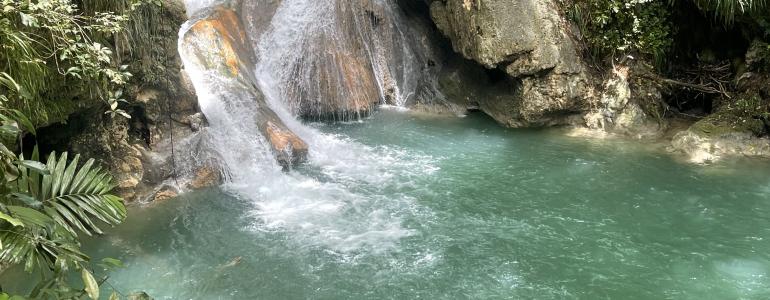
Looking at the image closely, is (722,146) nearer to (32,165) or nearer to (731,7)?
(731,7)

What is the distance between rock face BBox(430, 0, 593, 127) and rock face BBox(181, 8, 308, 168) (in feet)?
12.0

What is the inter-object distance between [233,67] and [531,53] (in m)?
5.09

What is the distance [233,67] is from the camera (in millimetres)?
9680

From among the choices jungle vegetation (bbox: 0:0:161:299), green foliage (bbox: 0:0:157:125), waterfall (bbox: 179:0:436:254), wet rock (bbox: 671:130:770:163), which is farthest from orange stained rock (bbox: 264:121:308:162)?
wet rock (bbox: 671:130:770:163)

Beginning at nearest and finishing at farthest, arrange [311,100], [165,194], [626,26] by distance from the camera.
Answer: [165,194]
[626,26]
[311,100]

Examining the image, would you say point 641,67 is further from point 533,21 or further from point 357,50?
point 357,50

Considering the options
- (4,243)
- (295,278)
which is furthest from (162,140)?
(4,243)

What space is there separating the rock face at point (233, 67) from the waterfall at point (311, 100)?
0.08 ft

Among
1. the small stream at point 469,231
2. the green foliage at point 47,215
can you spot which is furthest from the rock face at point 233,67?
the green foliage at point 47,215

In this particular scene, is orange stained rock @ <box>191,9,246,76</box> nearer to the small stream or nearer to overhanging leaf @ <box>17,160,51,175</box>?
the small stream

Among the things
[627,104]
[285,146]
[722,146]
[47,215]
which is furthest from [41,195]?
[627,104]

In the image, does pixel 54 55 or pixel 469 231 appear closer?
pixel 54 55

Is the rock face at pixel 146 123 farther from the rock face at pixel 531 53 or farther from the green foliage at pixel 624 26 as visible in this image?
the green foliage at pixel 624 26

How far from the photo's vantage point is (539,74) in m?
9.81
